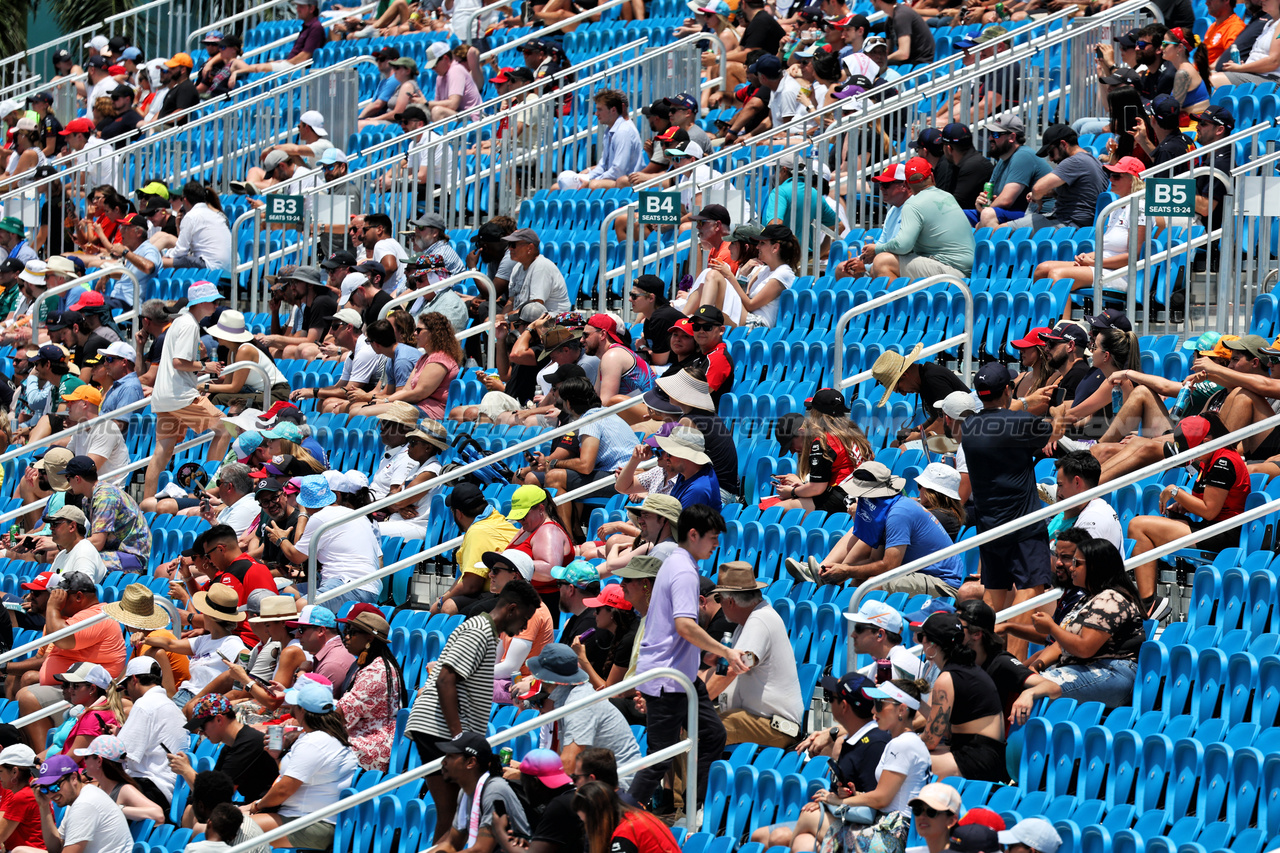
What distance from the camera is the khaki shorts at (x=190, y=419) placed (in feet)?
46.0

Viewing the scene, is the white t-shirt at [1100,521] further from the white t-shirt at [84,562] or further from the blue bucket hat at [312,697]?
the white t-shirt at [84,562]

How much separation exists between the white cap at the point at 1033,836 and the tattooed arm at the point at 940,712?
1.07 meters

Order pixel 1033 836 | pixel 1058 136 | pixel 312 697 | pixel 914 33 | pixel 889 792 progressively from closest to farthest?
pixel 1033 836
pixel 889 792
pixel 312 697
pixel 1058 136
pixel 914 33

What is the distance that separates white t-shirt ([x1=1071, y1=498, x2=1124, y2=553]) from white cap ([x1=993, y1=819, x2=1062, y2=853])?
243 cm

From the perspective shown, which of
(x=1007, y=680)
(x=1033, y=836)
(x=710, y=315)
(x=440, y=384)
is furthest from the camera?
(x=440, y=384)

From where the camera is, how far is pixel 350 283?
14812 millimetres

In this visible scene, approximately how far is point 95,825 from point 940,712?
3.86 metres

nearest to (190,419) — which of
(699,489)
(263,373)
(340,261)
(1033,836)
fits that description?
(263,373)

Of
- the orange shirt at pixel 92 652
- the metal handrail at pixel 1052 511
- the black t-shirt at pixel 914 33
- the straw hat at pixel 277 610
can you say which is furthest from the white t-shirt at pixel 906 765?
the black t-shirt at pixel 914 33

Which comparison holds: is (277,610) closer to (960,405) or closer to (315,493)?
(315,493)

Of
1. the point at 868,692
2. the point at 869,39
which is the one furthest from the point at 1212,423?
the point at 869,39

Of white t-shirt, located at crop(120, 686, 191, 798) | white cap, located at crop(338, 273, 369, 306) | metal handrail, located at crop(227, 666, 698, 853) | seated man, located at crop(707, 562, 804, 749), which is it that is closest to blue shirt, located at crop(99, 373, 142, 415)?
Result: white cap, located at crop(338, 273, 369, 306)

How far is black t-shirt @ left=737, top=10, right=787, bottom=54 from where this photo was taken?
57.9ft

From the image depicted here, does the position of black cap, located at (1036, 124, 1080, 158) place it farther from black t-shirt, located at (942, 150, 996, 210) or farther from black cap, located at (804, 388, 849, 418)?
black cap, located at (804, 388, 849, 418)
